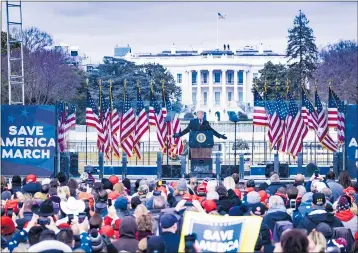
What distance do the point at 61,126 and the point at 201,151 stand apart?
472cm

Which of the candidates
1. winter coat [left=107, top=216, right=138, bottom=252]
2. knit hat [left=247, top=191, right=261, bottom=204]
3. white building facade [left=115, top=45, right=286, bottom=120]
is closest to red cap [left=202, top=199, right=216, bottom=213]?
knit hat [left=247, top=191, right=261, bottom=204]

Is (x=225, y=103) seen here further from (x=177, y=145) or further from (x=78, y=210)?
(x=78, y=210)

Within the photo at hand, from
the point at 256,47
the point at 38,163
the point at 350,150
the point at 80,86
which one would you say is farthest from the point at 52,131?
the point at 256,47

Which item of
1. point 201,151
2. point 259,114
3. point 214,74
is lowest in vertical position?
point 201,151

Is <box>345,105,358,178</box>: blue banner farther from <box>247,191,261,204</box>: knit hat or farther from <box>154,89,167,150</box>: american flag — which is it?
<box>154,89,167,150</box>: american flag

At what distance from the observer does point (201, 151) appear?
104 ft

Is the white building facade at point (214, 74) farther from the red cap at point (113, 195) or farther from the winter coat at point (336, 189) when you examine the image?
the red cap at point (113, 195)

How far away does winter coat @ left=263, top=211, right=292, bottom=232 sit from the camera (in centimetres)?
1460

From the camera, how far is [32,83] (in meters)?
76.2

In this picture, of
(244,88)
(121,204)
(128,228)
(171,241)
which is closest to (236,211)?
(121,204)

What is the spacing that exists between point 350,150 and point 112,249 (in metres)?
12.7

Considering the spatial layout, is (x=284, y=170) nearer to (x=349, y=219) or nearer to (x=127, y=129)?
(x=127, y=129)

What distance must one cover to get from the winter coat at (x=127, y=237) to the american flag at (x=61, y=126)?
1539 centimetres

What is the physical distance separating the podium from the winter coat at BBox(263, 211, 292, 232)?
54.8ft
